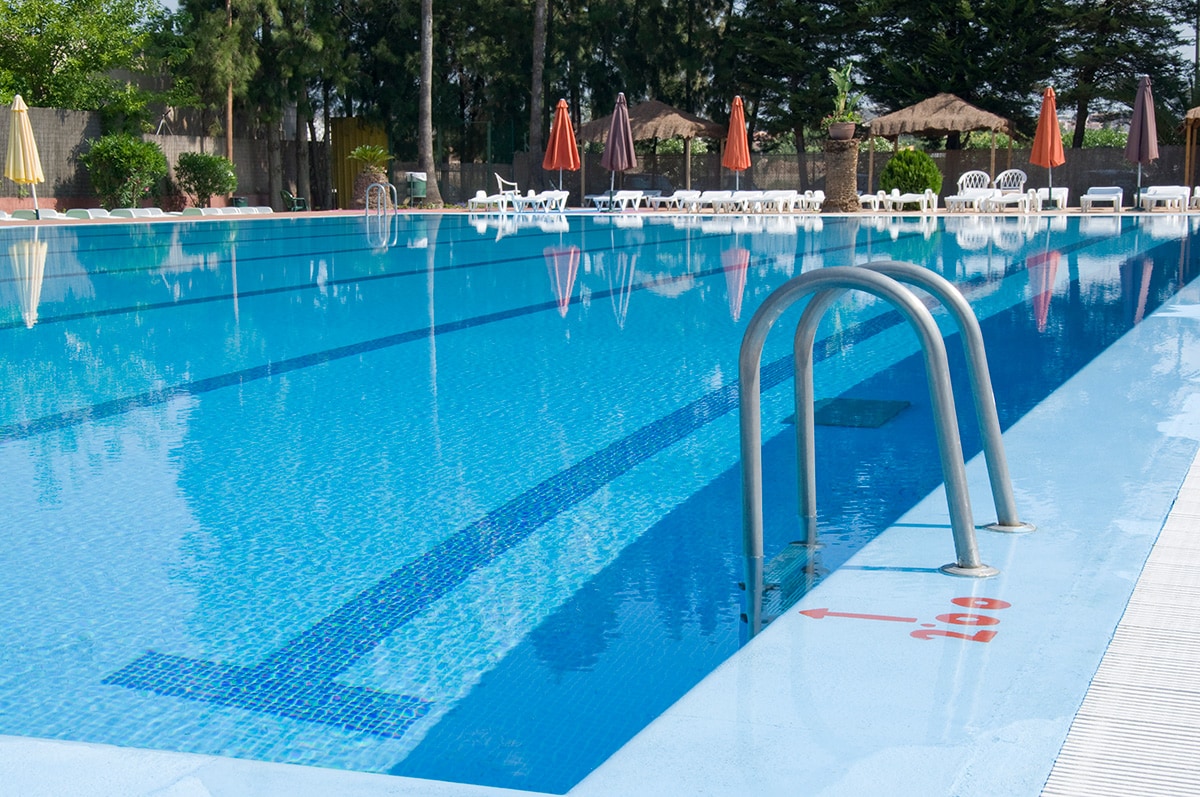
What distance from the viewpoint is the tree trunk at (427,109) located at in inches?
1032

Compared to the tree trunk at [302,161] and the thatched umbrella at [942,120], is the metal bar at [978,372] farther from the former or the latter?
the tree trunk at [302,161]

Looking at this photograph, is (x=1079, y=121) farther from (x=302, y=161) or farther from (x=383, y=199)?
(x=302, y=161)

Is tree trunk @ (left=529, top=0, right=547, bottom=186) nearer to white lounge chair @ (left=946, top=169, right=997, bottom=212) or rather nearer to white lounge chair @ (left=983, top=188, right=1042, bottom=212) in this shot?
white lounge chair @ (left=946, top=169, right=997, bottom=212)

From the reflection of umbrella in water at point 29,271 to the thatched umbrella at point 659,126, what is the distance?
13.4 m

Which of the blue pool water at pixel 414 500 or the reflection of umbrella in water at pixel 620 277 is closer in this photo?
the blue pool water at pixel 414 500

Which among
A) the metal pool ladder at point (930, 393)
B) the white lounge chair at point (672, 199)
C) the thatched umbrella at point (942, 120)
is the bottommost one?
the metal pool ladder at point (930, 393)

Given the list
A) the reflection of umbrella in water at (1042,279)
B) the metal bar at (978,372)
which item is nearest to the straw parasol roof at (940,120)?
the reflection of umbrella in water at (1042,279)

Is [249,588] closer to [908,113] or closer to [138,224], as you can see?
[138,224]

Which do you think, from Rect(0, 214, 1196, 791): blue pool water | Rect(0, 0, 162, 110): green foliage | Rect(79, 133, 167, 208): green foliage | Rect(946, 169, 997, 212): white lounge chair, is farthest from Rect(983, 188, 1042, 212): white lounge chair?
Rect(0, 0, 162, 110): green foliage

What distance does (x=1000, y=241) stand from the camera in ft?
52.2

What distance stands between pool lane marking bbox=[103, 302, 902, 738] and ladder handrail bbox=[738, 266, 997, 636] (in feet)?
2.99

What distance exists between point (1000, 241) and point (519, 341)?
9.68 meters

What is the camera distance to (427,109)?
88.7 ft

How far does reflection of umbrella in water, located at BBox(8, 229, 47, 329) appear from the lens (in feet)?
31.9
